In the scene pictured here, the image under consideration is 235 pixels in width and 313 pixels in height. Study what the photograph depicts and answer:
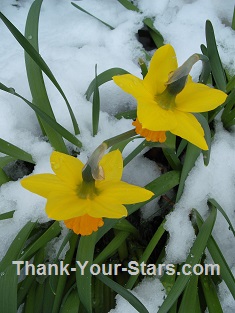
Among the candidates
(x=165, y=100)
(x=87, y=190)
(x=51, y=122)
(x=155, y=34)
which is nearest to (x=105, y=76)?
(x=51, y=122)

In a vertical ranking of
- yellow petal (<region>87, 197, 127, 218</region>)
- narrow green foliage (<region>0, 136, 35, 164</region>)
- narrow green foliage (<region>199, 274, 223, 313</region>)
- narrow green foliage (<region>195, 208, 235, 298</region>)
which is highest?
yellow petal (<region>87, 197, 127, 218</region>)

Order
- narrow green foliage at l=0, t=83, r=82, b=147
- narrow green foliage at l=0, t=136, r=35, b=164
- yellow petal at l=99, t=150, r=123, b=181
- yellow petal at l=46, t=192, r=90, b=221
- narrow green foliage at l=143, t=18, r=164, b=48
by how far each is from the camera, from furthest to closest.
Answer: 1. narrow green foliage at l=143, t=18, r=164, b=48
2. narrow green foliage at l=0, t=136, r=35, b=164
3. narrow green foliage at l=0, t=83, r=82, b=147
4. yellow petal at l=99, t=150, r=123, b=181
5. yellow petal at l=46, t=192, r=90, b=221

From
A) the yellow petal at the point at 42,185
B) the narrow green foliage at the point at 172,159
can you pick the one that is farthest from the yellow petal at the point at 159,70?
the narrow green foliage at the point at 172,159

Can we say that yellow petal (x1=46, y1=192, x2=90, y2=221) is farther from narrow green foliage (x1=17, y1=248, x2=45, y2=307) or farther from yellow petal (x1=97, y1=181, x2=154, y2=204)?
narrow green foliage (x1=17, y1=248, x2=45, y2=307)

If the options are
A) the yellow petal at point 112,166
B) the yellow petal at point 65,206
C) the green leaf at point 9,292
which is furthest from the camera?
the green leaf at point 9,292

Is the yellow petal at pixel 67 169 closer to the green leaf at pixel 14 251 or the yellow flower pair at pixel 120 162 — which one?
the yellow flower pair at pixel 120 162

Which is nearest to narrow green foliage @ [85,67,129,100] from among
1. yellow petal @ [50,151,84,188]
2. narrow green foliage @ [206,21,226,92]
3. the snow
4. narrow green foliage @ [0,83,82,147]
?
the snow

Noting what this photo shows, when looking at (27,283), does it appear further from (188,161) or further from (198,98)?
(198,98)
